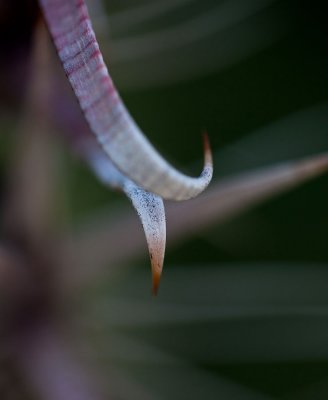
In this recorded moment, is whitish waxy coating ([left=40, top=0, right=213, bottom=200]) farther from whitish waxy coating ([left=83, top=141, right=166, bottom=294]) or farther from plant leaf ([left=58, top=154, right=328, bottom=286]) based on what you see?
plant leaf ([left=58, top=154, right=328, bottom=286])

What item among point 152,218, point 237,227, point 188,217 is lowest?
point 152,218

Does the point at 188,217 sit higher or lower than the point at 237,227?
lower

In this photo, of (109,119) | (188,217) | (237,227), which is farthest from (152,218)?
(237,227)

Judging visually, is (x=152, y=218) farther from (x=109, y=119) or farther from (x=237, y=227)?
(x=237, y=227)

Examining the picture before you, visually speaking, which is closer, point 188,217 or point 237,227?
point 188,217

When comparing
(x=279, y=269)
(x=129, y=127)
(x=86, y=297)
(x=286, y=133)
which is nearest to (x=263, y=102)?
(x=286, y=133)

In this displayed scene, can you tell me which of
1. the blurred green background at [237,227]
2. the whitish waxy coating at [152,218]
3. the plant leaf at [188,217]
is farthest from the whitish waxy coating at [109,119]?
the blurred green background at [237,227]

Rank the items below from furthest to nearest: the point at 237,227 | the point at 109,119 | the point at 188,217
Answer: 1. the point at 237,227
2. the point at 188,217
3. the point at 109,119

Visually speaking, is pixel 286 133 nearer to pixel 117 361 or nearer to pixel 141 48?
pixel 141 48
